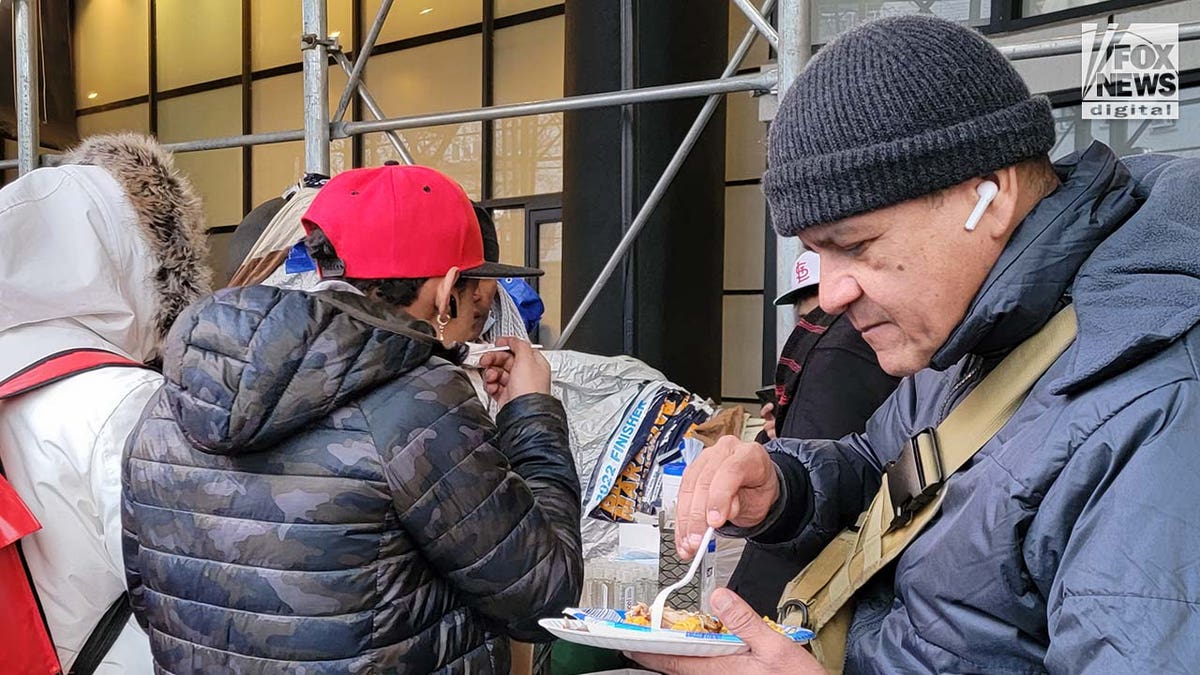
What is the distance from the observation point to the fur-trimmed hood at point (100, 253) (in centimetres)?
159

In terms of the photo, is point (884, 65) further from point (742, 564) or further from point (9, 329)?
point (9, 329)

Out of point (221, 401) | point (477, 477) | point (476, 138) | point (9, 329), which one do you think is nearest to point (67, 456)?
point (9, 329)

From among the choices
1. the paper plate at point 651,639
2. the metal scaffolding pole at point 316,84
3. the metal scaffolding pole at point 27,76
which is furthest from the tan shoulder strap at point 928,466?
the metal scaffolding pole at point 27,76

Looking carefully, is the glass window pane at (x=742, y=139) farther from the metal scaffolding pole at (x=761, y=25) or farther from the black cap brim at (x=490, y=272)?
the black cap brim at (x=490, y=272)

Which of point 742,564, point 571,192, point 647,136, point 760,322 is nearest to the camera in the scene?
point 742,564

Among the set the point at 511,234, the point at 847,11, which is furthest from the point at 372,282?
the point at 511,234

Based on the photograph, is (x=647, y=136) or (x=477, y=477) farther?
(x=647, y=136)

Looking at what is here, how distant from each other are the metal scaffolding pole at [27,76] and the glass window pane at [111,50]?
680 centimetres

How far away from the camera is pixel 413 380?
49.4 inches

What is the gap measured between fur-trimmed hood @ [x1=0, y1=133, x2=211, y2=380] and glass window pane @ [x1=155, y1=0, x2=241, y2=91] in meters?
8.54

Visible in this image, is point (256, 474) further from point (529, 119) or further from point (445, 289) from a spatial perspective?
point (529, 119)

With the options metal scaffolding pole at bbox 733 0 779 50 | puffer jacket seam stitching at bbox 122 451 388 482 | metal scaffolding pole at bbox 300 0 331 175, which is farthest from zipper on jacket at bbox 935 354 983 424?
metal scaffolding pole at bbox 300 0 331 175

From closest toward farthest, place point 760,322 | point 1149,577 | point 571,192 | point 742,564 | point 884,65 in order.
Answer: point 1149,577
point 884,65
point 742,564
point 571,192
point 760,322

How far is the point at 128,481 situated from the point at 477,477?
1.84 feet
